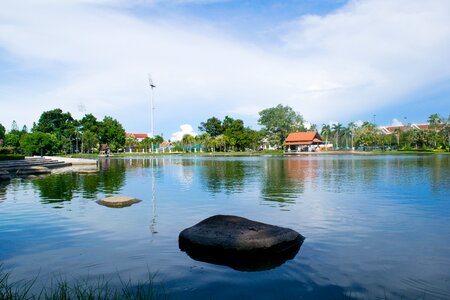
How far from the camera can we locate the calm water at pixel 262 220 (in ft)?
24.8

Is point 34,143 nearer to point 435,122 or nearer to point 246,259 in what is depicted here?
point 246,259

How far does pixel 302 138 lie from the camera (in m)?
120

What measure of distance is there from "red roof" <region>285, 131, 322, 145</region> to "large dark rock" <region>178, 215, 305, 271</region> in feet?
364

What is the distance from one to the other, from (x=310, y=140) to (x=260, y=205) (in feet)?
340

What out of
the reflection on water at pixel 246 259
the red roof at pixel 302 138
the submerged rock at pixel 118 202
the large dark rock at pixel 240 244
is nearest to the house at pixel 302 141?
the red roof at pixel 302 138

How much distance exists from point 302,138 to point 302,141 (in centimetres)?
117

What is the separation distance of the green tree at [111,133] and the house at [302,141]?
59.5 metres

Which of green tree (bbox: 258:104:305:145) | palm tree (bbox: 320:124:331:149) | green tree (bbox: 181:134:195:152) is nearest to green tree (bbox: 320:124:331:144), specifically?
palm tree (bbox: 320:124:331:149)

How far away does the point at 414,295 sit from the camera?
699 cm

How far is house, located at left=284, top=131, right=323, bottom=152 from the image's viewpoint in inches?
4675

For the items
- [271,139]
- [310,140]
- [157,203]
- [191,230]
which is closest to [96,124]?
[271,139]

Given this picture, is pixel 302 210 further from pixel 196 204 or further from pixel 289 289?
pixel 289 289

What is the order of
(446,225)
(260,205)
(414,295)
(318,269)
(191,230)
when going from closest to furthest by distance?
(414,295)
(318,269)
(191,230)
(446,225)
(260,205)

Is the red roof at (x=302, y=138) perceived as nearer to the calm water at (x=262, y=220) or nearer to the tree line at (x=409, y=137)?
the tree line at (x=409, y=137)
